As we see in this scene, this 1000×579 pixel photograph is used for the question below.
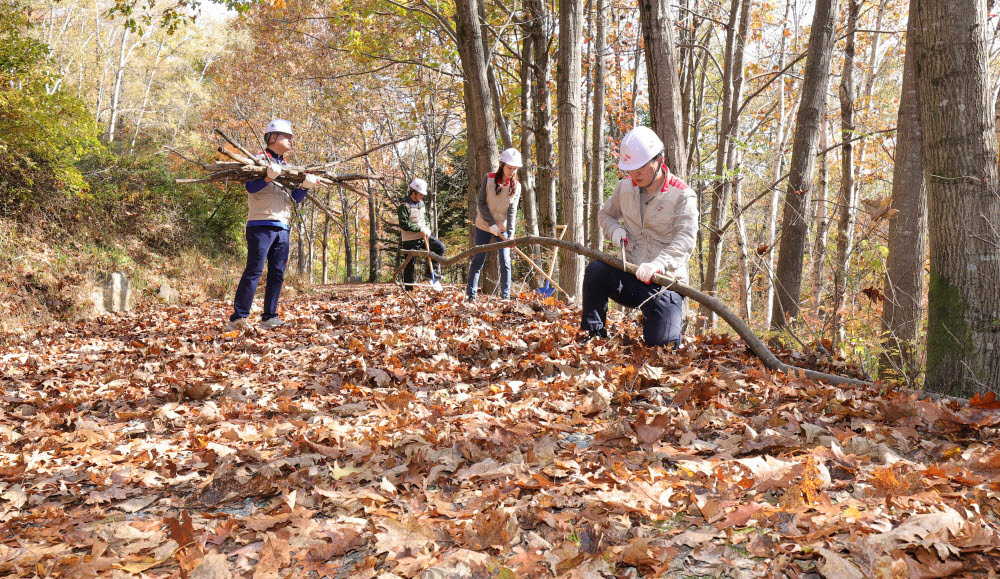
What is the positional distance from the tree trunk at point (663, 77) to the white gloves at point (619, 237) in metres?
1.33

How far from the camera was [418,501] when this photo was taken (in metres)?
2.18

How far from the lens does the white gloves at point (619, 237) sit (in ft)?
14.8

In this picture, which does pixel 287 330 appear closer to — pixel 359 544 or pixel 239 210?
pixel 359 544

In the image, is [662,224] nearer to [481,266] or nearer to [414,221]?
[481,266]

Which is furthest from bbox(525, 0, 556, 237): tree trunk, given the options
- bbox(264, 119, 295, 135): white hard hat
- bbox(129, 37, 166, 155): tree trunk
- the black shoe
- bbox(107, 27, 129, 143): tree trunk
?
bbox(129, 37, 166, 155): tree trunk

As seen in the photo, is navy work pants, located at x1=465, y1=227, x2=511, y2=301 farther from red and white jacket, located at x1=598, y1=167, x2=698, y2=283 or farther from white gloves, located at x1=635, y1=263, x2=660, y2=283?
white gloves, located at x1=635, y1=263, x2=660, y2=283

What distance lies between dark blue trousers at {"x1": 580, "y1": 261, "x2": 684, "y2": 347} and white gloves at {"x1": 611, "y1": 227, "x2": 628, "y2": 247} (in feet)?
0.82

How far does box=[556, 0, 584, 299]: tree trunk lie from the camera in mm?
7699

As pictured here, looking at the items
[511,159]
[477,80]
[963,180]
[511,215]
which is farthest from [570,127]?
[963,180]

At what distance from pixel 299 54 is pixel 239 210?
6.90m

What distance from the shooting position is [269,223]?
6.11 metres

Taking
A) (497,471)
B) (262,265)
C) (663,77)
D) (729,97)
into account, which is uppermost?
(729,97)

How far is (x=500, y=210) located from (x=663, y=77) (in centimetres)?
284

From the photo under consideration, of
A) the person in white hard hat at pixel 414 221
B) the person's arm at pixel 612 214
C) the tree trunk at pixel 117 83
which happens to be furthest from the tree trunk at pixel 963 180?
the tree trunk at pixel 117 83
